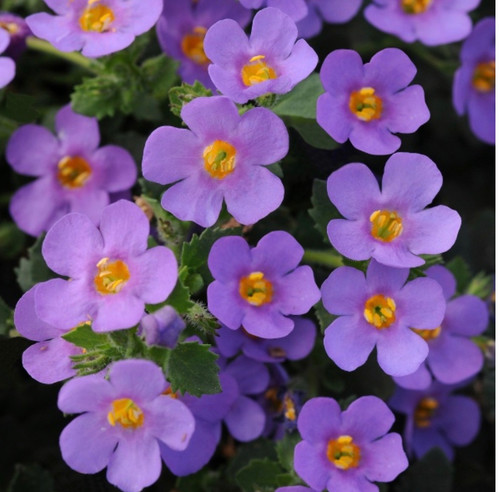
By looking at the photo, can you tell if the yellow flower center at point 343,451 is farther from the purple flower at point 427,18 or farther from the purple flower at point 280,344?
the purple flower at point 427,18

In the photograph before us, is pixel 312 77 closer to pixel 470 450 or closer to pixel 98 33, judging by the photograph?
pixel 98 33

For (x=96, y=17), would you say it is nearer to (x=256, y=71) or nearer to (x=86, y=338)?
(x=256, y=71)

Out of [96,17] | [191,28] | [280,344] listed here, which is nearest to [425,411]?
[280,344]

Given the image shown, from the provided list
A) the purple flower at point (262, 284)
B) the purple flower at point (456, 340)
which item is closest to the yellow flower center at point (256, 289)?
the purple flower at point (262, 284)

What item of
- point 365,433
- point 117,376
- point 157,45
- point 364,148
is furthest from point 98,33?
point 365,433

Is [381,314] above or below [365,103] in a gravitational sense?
below

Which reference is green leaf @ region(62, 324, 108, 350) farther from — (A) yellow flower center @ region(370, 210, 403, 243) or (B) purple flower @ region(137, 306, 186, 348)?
(A) yellow flower center @ region(370, 210, 403, 243)

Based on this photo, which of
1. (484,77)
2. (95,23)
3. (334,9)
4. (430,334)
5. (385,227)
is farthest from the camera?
(484,77)

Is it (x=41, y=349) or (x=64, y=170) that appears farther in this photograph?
(x=64, y=170)
